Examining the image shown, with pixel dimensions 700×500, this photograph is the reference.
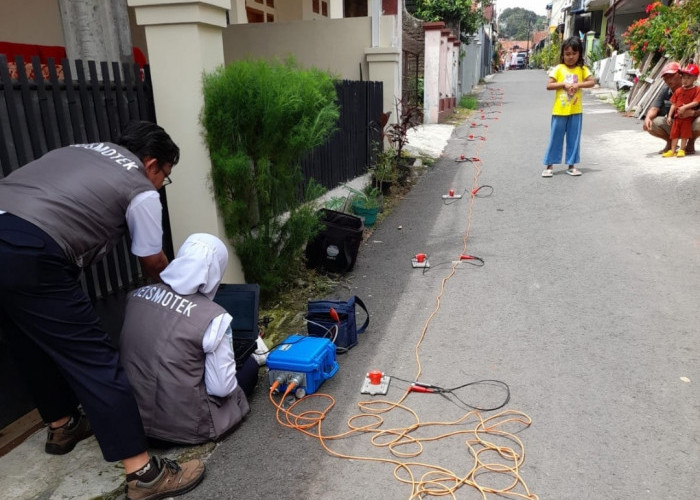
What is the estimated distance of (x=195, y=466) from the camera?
270 centimetres

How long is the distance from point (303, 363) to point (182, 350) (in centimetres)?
80

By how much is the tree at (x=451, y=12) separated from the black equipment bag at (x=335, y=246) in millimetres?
18439

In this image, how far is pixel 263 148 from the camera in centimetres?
416

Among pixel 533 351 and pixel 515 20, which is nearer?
pixel 533 351

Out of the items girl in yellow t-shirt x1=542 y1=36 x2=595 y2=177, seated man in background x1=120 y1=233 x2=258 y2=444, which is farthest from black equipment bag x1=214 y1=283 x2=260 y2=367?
girl in yellow t-shirt x1=542 y1=36 x2=595 y2=177

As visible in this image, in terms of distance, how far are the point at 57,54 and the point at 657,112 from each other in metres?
9.45

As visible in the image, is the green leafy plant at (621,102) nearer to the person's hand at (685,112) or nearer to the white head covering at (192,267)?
the person's hand at (685,112)

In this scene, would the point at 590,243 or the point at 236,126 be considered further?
the point at 590,243

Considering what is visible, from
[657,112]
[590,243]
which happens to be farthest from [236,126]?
[657,112]

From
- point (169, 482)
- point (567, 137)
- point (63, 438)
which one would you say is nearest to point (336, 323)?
point (169, 482)

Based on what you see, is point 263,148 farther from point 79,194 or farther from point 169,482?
point 169,482

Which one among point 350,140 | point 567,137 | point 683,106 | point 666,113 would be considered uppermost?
point 683,106

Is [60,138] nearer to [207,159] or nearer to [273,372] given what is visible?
[207,159]

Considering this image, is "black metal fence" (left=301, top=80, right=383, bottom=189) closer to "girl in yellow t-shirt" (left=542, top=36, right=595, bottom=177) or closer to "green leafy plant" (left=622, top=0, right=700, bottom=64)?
"girl in yellow t-shirt" (left=542, top=36, right=595, bottom=177)
